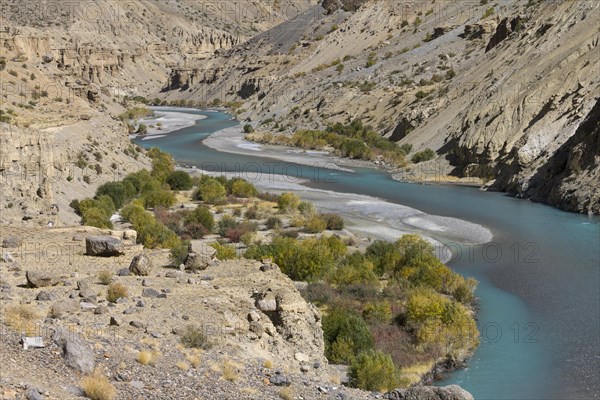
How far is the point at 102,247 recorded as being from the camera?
14648mm

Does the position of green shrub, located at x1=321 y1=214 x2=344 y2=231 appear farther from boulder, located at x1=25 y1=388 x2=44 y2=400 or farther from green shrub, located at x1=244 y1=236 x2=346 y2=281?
boulder, located at x1=25 y1=388 x2=44 y2=400

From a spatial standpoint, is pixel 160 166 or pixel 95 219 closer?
pixel 95 219

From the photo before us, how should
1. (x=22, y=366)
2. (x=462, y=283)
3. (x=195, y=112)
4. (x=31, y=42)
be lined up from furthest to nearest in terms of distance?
(x=195, y=112) < (x=31, y=42) < (x=462, y=283) < (x=22, y=366)

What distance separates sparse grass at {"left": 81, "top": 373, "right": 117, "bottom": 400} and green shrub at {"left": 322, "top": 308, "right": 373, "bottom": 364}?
24.1 feet

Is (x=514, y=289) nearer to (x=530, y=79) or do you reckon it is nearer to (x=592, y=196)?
(x=592, y=196)

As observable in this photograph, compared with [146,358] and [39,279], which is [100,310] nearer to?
[39,279]

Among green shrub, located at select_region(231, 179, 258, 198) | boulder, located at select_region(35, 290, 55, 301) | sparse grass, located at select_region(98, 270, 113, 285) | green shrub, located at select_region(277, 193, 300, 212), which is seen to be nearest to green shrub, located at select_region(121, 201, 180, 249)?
green shrub, located at select_region(277, 193, 300, 212)

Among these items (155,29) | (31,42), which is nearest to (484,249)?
(31,42)

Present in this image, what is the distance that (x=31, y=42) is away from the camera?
62.1m

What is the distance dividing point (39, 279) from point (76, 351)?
3027 mm

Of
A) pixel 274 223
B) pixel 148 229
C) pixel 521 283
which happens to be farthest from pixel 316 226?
pixel 521 283

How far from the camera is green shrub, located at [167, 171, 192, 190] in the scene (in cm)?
3838

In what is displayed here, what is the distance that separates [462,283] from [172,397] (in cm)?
1342

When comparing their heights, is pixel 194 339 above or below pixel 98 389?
below
